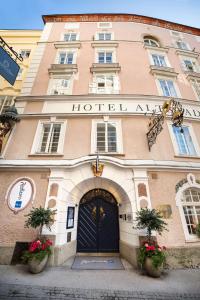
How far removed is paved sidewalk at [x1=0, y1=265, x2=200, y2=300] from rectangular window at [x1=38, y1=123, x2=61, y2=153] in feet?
17.5

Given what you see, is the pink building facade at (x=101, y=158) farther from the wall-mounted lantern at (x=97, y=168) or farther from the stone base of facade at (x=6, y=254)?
the wall-mounted lantern at (x=97, y=168)

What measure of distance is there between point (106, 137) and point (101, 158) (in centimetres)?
153

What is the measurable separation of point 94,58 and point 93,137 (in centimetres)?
788

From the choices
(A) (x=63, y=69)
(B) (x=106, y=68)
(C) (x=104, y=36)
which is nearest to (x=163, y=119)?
(B) (x=106, y=68)

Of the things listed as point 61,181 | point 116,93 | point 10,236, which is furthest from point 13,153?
point 116,93

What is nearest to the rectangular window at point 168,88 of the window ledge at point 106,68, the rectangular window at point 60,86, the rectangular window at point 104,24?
the window ledge at point 106,68

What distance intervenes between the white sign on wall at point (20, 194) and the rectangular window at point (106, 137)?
392 centimetres

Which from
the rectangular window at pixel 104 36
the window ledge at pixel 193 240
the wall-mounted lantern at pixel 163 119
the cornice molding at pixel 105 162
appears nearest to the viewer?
the window ledge at pixel 193 240

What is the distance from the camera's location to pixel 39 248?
18.5 ft

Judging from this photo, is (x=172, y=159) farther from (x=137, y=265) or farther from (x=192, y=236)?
(x=137, y=265)

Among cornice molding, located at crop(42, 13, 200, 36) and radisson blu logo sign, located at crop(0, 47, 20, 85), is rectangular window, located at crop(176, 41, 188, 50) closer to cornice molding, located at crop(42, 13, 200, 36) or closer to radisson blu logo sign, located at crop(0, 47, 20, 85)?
cornice molding, located at crop(42, 13, 200, 36)

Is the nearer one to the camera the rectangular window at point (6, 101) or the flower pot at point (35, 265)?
the flower pot at point (35, 265)

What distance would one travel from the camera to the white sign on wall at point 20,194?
23.0ft

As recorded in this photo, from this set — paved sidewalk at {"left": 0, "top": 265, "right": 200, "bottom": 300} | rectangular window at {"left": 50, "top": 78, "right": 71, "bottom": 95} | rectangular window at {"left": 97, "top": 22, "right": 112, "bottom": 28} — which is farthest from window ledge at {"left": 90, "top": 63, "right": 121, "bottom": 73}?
paved sidewalk at {"left": 0, "top": 265, "right": 200, "bottom": 300}
